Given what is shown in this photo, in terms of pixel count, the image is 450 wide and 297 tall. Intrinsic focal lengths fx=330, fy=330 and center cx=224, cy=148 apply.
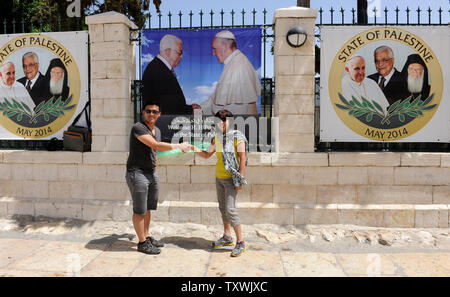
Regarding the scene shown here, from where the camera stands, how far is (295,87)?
529cm

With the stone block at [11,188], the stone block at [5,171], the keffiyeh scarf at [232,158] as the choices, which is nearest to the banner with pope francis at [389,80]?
the keffiyeh scarf at [232,158]

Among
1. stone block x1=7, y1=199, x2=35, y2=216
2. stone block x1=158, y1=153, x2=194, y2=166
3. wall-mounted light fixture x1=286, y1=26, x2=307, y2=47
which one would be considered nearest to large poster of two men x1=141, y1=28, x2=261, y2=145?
stone block x1=158, y1=153, x2=194, y2=166

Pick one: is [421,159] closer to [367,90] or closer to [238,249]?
[367,90]

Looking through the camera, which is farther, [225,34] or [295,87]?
[225,34]

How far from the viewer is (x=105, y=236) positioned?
5004 millimetres

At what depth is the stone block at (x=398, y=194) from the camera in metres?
5.21

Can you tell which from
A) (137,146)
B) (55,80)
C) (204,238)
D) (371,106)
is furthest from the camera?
(55,80)

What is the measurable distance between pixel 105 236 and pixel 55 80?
2931 mm

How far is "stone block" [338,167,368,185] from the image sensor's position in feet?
17.1

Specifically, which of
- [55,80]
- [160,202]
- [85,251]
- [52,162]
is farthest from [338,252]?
[55,80]

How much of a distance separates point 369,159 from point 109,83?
441cm

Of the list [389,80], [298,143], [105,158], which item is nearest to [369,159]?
[298,143]

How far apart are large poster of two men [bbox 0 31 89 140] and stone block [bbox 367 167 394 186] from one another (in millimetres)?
4890

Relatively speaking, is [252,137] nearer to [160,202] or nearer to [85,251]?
[160,202]
